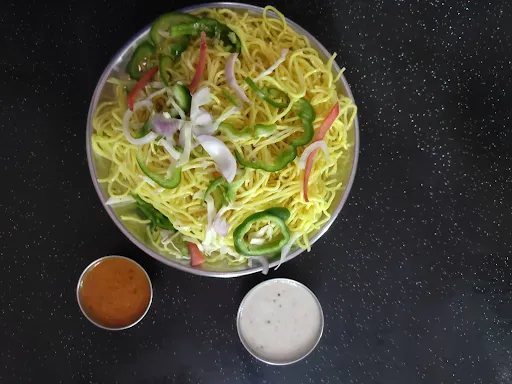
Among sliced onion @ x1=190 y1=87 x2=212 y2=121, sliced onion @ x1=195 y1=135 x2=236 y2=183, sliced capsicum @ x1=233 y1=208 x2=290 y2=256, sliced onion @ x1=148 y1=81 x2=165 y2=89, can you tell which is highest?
sliced onion @ x1=148 y1=81 x2=165 y2=89

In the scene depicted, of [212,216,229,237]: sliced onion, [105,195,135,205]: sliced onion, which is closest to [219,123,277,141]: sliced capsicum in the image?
[212,216,229,237]: sliced onion

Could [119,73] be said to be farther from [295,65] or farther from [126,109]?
[295,65]

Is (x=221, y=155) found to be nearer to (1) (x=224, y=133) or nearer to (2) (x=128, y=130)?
(1) (x=224, y=133)

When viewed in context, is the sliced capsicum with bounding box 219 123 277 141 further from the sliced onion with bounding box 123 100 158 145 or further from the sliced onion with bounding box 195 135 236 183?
the sliced onion with bounding box 123 100 158 145

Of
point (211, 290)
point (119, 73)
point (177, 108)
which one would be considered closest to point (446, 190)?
point (211, 290)

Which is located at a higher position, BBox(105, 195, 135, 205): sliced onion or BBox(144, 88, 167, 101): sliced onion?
BBox(144, 88, 167, 101): sliced onion

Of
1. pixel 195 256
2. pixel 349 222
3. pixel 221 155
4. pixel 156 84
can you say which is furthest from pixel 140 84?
pixel 349 222
